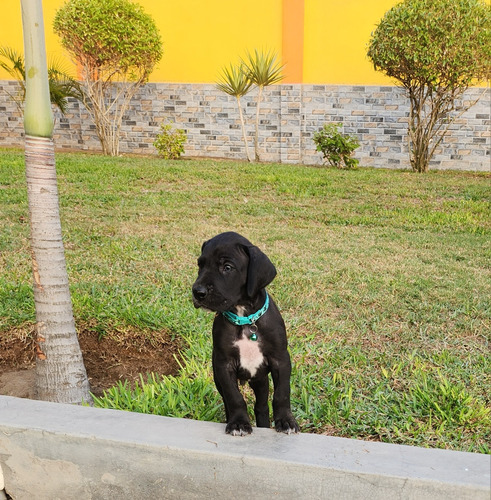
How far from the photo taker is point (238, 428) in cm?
223

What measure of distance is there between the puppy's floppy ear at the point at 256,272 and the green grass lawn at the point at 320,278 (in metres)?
0.88

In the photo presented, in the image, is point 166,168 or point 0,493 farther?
point 166,168

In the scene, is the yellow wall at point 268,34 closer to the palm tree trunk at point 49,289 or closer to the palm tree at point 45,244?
the palm tree at point 45,244

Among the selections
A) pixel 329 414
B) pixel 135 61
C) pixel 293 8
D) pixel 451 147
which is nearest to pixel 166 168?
pixel 135 61

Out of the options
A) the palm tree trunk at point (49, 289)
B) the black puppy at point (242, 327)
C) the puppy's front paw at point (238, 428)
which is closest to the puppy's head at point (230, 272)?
the black puppy at point (242, 327)

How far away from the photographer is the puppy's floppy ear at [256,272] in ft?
7.18

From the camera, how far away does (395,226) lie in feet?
23.8

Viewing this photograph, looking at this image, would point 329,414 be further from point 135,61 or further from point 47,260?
point 135,61

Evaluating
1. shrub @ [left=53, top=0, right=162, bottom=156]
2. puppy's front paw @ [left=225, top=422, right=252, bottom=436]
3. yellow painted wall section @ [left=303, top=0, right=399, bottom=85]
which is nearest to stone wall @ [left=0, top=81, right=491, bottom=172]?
yellow painted wall section @ [left=303, top=0, right=399, bottom=85]

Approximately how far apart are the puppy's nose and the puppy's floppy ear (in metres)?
0.18

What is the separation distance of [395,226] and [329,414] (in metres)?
4.80

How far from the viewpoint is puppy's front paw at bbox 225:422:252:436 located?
2230 mm

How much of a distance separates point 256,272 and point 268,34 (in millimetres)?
12433

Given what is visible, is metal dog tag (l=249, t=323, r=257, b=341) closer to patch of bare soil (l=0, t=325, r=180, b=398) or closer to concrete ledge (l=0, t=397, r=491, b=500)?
concrete ledge (l=0, t=397, r=491, b=500)
